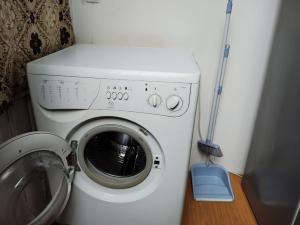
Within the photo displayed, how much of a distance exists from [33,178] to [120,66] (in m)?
0.51

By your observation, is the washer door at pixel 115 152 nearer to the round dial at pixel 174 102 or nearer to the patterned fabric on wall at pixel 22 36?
the round dial at pixel 174 102

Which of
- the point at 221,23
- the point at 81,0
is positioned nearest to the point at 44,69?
the point at 81,0

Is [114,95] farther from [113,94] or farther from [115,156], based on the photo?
[115,156]

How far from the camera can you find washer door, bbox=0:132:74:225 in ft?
2.39

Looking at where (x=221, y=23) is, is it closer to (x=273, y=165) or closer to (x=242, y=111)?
(x=242, y=111)

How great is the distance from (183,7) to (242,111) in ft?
2.38

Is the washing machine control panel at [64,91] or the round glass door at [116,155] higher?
the washing machine control panel at [64,91]

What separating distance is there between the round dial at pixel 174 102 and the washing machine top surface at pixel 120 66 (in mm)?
64

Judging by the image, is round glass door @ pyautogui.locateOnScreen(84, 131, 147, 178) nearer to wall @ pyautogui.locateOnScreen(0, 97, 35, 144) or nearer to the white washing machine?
the white washing machine

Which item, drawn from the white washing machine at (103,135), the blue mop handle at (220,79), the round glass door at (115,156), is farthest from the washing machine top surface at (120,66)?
the blue mop handle at (220,79)

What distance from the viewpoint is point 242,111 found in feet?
4.97

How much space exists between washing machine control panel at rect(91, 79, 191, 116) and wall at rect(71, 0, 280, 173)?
2.07 ft

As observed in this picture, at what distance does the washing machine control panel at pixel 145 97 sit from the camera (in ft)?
2.82

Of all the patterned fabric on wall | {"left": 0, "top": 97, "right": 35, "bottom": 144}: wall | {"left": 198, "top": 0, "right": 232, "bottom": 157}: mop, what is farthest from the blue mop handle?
{"left": 0, "top": 97, "right": 35, "bottom": 144}: wall
